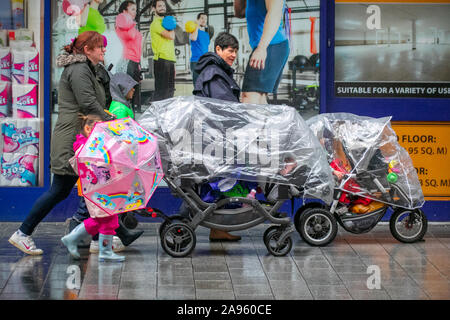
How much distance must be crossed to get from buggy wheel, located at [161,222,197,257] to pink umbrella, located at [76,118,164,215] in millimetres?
522

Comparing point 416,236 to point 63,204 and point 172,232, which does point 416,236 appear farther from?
point 63,204

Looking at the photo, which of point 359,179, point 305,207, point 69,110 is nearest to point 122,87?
point 69,110

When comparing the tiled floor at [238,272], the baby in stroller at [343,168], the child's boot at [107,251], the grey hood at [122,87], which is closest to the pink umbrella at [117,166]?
the child's boot at [107,251]

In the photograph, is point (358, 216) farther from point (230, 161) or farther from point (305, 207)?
point (230, 161)

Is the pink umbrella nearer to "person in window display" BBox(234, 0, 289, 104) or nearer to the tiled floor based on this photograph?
the tiled floor

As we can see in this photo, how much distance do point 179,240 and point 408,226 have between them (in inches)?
93.9

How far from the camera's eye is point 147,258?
7629 millimetres

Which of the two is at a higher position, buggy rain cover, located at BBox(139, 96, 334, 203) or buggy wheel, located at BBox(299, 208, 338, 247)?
buggy rain cover, located at BBox(139, 96, 334, 203)

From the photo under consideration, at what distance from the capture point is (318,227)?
812 cm

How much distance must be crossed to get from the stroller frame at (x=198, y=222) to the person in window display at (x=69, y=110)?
36.0 inches

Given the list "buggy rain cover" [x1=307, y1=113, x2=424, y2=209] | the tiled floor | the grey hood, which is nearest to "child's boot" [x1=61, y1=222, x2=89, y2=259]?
the tiled floor

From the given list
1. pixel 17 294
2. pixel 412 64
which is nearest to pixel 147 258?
pixel 17 294

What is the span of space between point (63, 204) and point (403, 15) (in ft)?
14.2

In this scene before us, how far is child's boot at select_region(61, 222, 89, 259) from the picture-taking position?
7.43m
